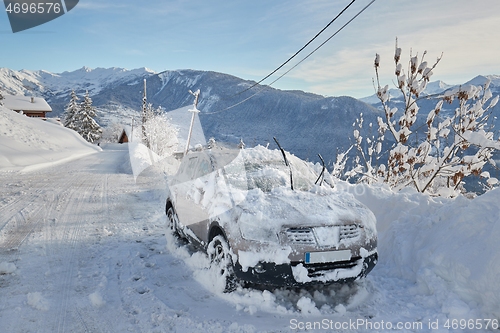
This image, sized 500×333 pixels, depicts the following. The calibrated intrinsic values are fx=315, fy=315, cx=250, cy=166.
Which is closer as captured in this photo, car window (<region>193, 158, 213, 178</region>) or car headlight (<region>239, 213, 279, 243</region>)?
car headlight (<region>239, 213, 279, 243</region>)

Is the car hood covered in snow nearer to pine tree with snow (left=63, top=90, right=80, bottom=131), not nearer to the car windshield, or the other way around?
the car windshield

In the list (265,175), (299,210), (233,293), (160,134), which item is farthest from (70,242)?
(160,134)

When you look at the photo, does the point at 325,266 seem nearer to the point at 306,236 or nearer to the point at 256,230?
the point at 306,236

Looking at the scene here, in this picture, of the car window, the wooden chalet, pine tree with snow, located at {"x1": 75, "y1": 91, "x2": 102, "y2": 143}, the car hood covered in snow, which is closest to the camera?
the car hood covered in snow

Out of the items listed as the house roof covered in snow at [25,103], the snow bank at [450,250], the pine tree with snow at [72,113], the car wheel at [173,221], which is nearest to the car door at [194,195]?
the car wheel at [173,221]

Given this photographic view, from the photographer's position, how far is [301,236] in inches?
137

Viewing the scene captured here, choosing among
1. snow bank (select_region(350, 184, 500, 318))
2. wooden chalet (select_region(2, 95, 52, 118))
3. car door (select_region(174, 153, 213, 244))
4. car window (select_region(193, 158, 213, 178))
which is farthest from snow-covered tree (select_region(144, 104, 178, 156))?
snow bank (select_region(350, 184, 500, 318))

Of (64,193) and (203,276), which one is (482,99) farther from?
(64,193)

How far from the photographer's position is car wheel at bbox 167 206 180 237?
5.68 metres

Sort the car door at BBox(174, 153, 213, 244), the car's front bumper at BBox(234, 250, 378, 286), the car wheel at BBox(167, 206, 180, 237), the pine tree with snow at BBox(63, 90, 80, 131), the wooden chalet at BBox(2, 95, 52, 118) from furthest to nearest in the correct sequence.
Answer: the wooden chalet at BBox(2, 95, 52, 118), the pine tree with snow at BBox(63, 90, 80, 131), the car wheel at BBox(167, 206, 180, 237), the car door at BBox(174, 153, 213, 244), the car's front bumper at BBox(234, 250, 378, 286)

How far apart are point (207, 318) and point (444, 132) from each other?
6534 millimetres

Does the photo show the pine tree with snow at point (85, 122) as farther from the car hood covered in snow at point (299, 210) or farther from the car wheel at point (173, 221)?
the car hood covered in snow at point (299, 210)

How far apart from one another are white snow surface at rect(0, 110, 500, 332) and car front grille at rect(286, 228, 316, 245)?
68 centimetres

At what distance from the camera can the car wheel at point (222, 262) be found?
3707 millimetres
